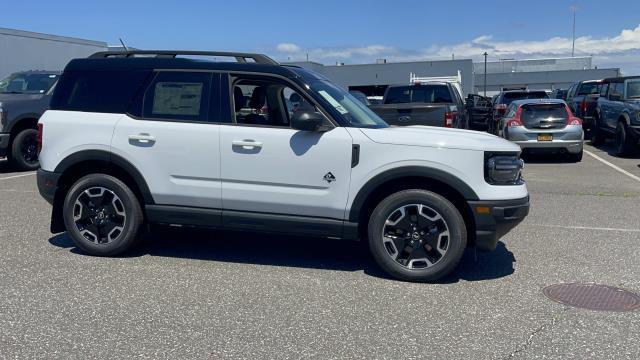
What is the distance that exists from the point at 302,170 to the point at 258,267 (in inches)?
41.5

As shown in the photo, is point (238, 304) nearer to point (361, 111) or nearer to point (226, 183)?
point (226, 183)

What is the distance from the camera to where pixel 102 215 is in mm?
5832

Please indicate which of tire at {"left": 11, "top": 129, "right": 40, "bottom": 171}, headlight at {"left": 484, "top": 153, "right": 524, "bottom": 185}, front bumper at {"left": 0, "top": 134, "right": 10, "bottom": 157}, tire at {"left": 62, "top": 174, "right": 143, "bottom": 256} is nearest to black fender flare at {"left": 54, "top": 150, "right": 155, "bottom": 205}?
tire at {"left": 62, "top": 174, "right": 143, "bottom": 256}

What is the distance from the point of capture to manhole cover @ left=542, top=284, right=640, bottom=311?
461cm

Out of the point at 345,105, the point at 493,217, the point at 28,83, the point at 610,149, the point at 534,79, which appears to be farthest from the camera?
the point at 534,79

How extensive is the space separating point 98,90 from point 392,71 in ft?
153

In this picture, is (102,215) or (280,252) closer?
(102,215)

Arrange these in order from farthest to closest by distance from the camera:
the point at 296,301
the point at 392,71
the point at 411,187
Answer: the point at 392,71 < the point at 411,187 < the point at 296,301

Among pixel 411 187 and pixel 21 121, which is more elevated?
pixel 21 121

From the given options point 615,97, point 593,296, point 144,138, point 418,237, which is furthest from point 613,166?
point 144,138

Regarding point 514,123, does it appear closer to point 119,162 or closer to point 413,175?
point 413,175

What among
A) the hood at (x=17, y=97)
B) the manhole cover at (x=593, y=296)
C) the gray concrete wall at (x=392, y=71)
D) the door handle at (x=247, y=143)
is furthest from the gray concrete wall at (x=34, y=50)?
the gray concrete wall at (x=392, y=71)

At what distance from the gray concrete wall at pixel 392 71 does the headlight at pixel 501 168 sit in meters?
41.4

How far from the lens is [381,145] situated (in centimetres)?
515
